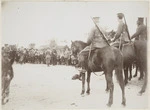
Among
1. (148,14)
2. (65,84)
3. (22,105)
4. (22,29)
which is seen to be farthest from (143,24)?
(22,105)

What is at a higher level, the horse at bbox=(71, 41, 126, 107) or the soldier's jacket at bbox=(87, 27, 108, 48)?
the soldier's jacket at bbox=(87, 27, 108, 48)

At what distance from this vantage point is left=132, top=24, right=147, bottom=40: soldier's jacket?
1853 millimetres

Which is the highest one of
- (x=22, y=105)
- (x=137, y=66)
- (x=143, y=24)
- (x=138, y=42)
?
(x=143, y=24)

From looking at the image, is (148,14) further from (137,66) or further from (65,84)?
(65,84)

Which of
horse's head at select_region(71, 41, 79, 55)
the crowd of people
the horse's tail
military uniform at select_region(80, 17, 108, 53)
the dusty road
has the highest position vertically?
military uniform at select_region(80, 17, 108, 53)

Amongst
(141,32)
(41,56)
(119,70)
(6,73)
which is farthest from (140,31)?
(6,73)

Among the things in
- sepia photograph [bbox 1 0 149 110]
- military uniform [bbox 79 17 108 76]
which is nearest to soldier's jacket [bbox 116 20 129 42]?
sepia photograph [bbox 1 0 149 110]

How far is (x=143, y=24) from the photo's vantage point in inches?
73.1

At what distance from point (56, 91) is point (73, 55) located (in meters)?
0.26

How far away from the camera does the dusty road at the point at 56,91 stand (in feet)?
6.01

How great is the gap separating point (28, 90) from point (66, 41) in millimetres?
397

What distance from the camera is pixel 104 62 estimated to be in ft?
6.03

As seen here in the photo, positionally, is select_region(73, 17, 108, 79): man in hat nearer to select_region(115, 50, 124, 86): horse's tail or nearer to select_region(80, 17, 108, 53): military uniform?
select_region(80, 17, 108, 53): military uniform

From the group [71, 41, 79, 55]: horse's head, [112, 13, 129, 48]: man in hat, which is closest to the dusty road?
[71, 41, 79, 55]: horse's head
